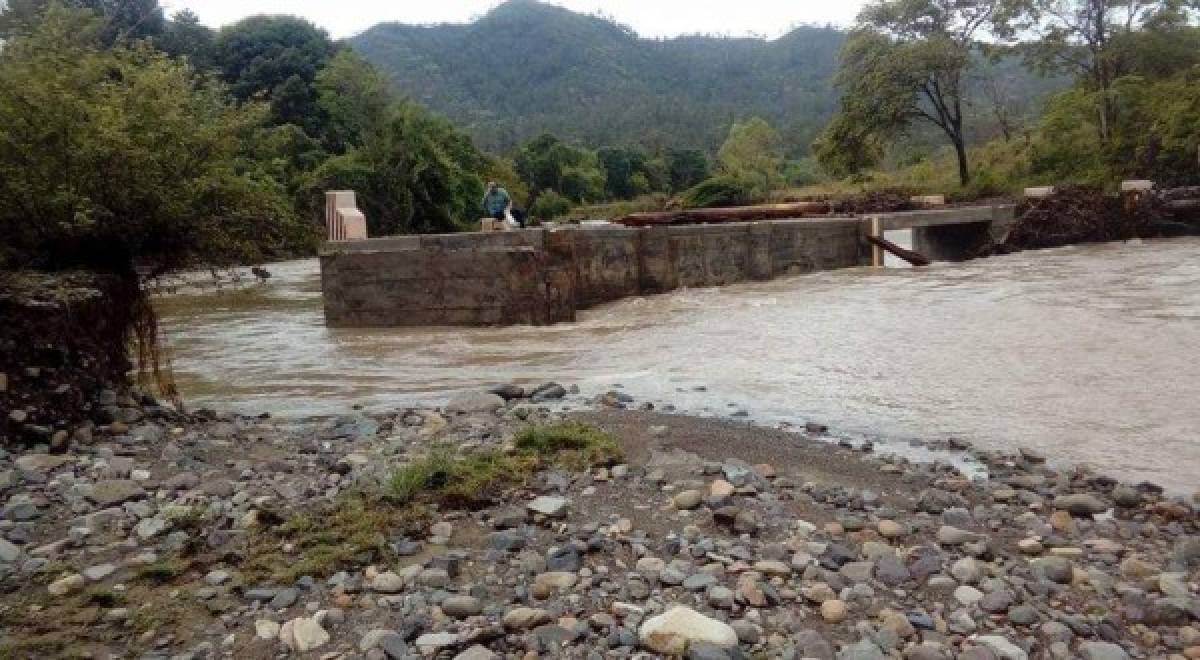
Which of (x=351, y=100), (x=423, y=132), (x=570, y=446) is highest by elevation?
(x=351, y=100)

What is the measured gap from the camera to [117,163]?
5930 millimetres

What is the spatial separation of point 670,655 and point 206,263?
5.16 meters

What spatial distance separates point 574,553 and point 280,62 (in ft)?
206

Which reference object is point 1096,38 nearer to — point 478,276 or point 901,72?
point 901,72

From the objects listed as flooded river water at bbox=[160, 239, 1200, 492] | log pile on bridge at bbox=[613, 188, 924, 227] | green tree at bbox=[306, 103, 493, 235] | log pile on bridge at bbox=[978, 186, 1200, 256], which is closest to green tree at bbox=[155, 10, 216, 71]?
green tree at bbox=[306, 103, 493, 235]

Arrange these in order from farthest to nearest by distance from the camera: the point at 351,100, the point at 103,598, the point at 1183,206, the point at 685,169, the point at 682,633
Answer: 1. the point at 685,169
2. the point at 351,100
3. the point at 1183,206
4. the point at 103,598
5. the point at 682,633

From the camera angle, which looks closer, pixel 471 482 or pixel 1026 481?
pixel 471 482

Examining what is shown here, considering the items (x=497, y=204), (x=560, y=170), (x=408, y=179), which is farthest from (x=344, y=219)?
(x=560, y=170)

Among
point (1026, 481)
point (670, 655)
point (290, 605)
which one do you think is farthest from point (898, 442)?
point (290, 605)

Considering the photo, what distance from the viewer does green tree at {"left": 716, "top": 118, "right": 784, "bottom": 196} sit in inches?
2168

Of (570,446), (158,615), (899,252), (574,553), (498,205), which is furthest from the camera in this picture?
(899,252)

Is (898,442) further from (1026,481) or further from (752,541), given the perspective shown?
(752,541)

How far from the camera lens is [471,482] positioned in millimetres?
4508

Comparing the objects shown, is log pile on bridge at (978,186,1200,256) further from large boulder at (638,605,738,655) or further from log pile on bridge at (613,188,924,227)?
large boulder at (638,605,738,655)
